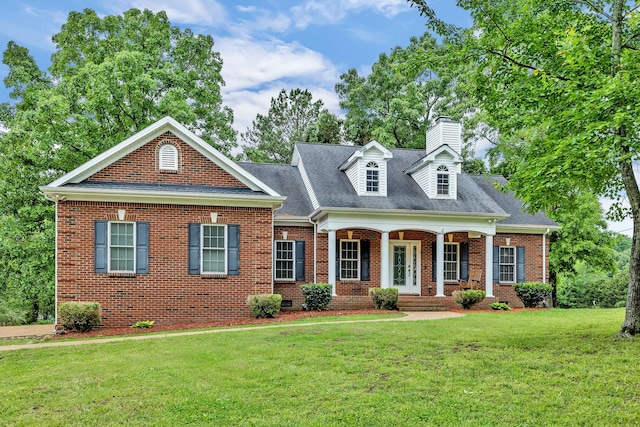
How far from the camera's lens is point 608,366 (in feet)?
25.1

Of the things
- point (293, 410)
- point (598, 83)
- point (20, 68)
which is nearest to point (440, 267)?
point (598, 83)

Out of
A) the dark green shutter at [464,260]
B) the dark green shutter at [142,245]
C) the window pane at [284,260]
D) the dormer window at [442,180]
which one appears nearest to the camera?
the dark green shutter at [142,245]

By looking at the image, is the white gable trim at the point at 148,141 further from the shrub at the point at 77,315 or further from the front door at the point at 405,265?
the front door at the point at 405,265

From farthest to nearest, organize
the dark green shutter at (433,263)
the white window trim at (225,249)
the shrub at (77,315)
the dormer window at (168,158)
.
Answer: the dark green shutter at (433,263) → the dormer window at (168,158) → the white window trim at (225,249) → the shrub at (77,315)

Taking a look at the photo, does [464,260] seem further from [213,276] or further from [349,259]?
[213,276]

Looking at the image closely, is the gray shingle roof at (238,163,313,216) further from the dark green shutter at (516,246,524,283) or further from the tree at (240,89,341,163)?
the tree at (240,89,341,163)

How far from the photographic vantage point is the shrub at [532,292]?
68.4ft

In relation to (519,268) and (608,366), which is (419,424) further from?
(519,268)

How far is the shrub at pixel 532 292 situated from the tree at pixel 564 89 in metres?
9.78

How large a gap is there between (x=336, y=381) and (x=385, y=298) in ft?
35.3

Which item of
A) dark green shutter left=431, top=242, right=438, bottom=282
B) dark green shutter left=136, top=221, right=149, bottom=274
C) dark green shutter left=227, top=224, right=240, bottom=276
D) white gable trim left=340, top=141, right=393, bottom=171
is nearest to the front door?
dark green shutter left=431, top=242, right=438, bottom=282

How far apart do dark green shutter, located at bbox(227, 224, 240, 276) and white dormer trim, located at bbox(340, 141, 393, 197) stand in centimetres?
598

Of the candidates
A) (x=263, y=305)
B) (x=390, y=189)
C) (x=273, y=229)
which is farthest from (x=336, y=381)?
(x=390, y=189)

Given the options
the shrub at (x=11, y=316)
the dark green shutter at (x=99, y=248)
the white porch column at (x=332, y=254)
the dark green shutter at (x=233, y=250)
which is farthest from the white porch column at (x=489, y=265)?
the shrub at (x=11, y=316)
